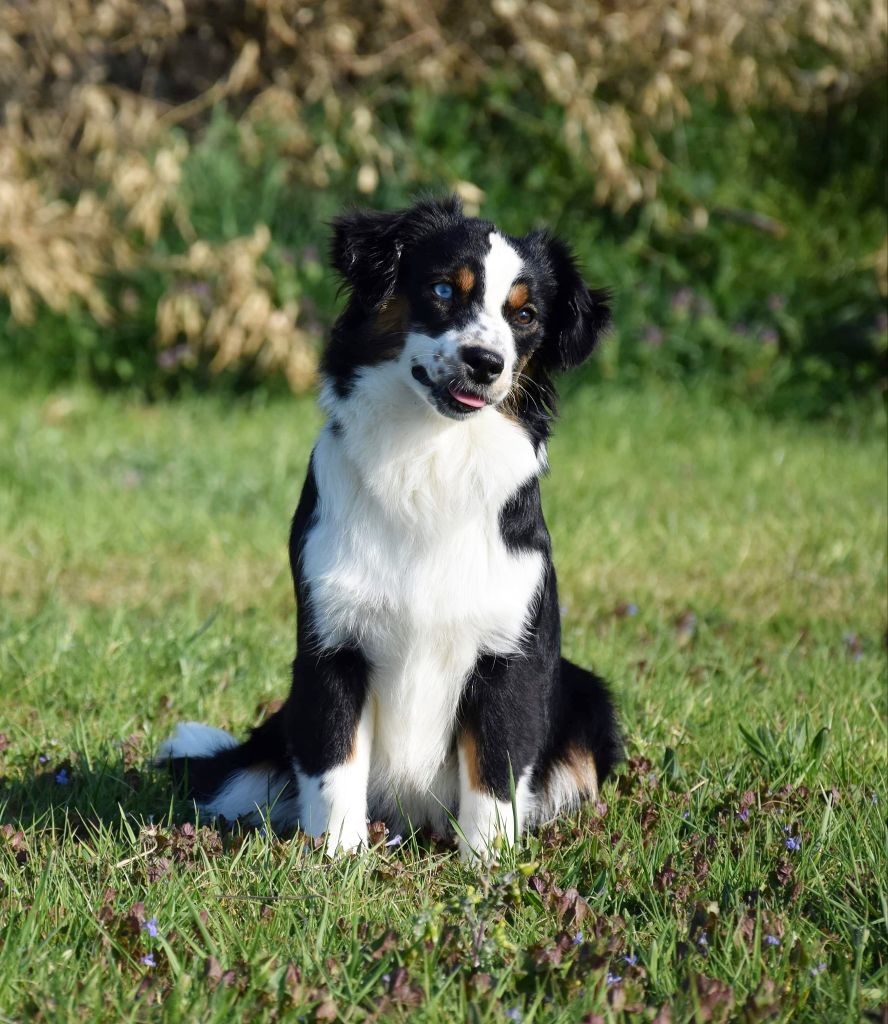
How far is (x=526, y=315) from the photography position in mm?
2818

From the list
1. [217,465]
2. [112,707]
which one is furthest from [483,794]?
[217,465]

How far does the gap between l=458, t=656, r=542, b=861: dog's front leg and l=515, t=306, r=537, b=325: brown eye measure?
28.7 inches

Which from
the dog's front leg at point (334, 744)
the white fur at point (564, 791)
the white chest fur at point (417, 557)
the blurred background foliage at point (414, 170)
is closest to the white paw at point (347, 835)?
the dog's front leg at point (334, 744)

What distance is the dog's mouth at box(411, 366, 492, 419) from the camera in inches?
105

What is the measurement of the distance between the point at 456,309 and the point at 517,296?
136 mm

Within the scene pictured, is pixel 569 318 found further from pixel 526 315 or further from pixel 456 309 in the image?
pixel 456 309

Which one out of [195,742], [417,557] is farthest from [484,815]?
[195,742]

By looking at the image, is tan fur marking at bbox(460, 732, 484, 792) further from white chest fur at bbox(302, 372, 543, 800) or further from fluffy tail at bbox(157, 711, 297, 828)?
fluffy tail at bbox(157, 711, 297, 828)

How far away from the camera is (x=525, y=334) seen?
2811 millimetres

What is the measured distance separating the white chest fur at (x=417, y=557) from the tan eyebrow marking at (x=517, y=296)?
23cm

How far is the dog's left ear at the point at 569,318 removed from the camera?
9.55ft

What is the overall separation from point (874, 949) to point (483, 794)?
2.78ft

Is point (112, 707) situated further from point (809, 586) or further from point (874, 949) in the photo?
point (809, 586)

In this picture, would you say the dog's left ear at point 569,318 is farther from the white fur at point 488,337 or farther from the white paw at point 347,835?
the white paw at point 347,835
